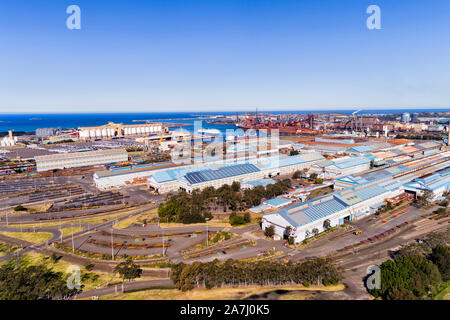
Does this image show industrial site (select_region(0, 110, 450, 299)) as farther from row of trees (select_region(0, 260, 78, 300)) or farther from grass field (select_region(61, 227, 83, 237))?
row of trees (select_region(0, 260, 78, 300))

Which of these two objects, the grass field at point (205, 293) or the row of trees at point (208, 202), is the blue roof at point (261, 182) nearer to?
the row of trees at point (208, 202)

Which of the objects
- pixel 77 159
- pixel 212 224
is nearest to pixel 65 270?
pixel 212 224

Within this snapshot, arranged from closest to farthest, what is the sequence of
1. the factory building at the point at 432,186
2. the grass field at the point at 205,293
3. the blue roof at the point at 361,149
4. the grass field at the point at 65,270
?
1. the grass field at the point at 205,293
2. the grass field at the point at 65,270
3. the factory building at the point at 432,186
4. the blue roof at the point at 361,149

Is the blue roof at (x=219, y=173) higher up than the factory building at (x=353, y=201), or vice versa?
the blue roof at (x=219, y=173)

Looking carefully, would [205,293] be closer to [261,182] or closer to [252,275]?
[252,275]

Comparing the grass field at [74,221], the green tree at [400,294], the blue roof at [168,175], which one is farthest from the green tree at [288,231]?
the blue roof at [168,175]
